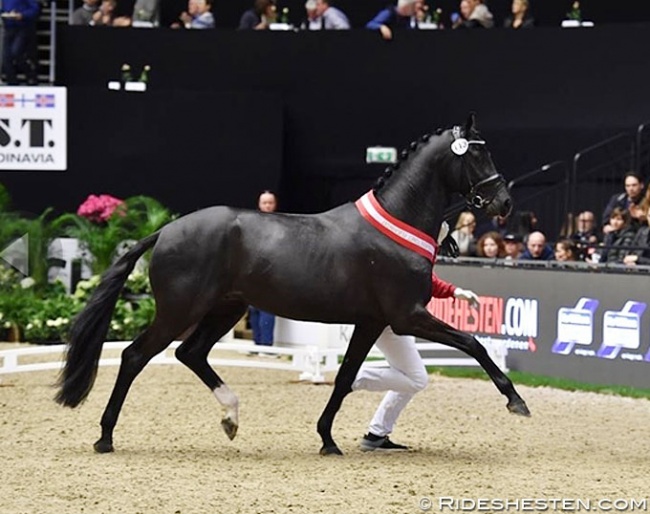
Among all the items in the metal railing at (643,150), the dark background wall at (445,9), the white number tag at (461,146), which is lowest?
the metal railing at (643,150)

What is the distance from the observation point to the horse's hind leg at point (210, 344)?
32.1ft

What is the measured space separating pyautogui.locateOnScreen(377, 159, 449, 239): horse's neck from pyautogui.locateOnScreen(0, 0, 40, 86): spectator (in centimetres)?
1133

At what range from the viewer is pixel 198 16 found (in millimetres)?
20484

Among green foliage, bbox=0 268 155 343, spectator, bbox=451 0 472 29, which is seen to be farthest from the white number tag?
spectator, bbox=451 0 472 29

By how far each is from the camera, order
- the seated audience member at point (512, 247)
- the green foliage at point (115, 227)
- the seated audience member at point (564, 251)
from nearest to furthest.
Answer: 1. the seated audience member at point (564, 251)
2. the seated audience member at point (512, 247)
3. the green foliage at point (115, 227)

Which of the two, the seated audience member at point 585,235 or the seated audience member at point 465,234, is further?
the seated audience member at point 465,234

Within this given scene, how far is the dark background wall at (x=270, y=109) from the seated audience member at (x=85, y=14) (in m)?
0.59

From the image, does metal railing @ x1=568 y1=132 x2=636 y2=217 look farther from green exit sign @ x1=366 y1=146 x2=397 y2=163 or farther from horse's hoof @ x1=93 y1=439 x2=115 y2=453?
horse's hoof @ x1=93 y1=439 x2=115 y2=453

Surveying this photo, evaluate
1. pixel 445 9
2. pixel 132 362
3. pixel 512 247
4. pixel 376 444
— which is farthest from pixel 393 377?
pixel 445 9

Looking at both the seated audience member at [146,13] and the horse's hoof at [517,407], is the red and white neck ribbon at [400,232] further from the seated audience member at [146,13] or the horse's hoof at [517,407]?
the seated audience member at [146,13]

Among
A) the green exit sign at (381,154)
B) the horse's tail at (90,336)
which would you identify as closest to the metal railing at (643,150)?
the green exit sign at (381,154)

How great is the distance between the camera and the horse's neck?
9.71 metres

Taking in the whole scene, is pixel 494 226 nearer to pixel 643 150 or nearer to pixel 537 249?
pixel 643 150

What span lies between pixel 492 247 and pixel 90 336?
22.8 ft
